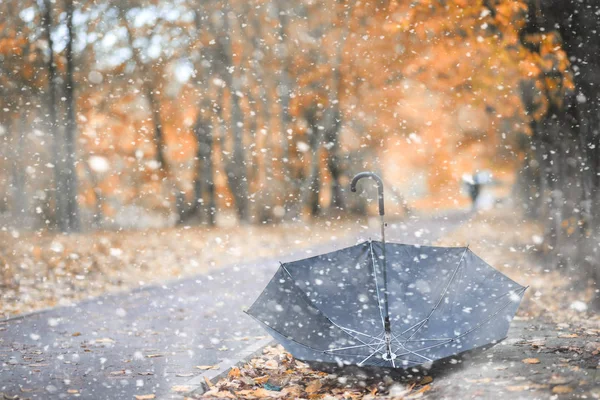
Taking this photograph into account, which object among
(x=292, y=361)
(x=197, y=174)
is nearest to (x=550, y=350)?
(x=292, y=361)

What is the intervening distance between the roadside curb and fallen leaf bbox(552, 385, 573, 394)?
3172mm

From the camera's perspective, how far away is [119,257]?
62.4 ft

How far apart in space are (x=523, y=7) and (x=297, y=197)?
2901cm

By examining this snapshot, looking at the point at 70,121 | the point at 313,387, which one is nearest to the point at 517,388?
the point at 313,387

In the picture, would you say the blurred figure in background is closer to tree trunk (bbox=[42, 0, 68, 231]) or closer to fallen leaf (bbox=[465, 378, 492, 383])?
tree trunk (bbox=[42, 0, 68, 231])

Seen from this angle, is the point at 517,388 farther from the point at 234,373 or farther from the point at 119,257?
the point at 119,257

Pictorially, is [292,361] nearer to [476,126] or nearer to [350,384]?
[350,384]

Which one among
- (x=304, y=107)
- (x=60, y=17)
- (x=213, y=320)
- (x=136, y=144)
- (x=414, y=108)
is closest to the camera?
(x=213, y=320)

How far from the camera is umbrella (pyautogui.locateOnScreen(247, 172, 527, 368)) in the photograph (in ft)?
18.3

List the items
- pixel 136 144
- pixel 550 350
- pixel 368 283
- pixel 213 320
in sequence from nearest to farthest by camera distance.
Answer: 1. pixel 368 283
2. pixel 550 350
3. pixel 213 320
4. pixel 136 144

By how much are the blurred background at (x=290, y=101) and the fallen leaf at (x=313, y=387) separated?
5.19m

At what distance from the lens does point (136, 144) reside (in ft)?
124

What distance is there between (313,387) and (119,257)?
547 inches

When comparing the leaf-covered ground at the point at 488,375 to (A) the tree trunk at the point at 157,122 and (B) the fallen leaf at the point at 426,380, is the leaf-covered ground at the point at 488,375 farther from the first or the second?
(A) the tree trunk at the point at 157,122
